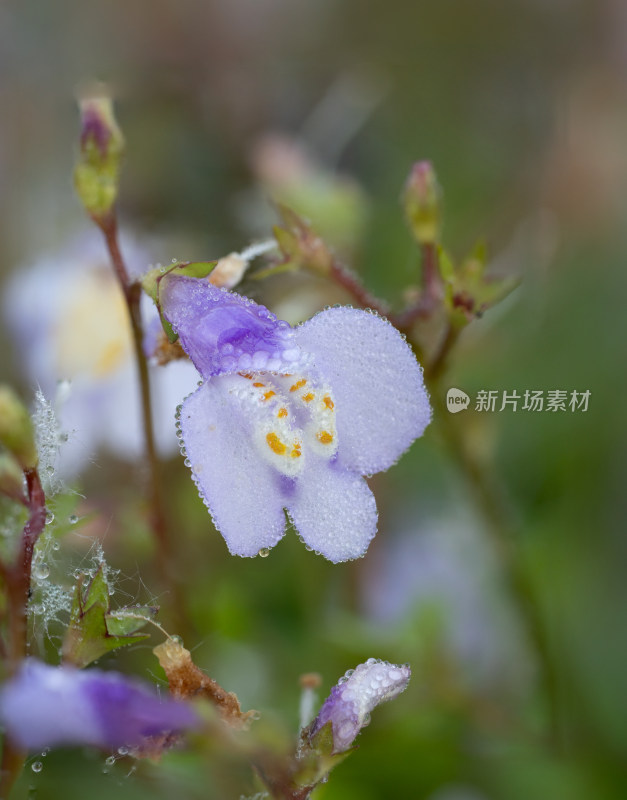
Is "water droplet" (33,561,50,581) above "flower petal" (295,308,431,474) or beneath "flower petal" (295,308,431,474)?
beneath

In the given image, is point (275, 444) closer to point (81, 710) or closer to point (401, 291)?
point (81, 710)

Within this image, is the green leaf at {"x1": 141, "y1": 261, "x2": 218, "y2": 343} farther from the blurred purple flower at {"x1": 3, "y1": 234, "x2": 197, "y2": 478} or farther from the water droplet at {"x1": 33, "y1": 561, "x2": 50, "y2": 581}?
the blurred purple flower at {"x1": 3, "y1": 234, "x2": 197, "y2": 478}

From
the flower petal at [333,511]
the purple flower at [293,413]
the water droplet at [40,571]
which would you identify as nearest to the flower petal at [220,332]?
the purple flower at [293,413]

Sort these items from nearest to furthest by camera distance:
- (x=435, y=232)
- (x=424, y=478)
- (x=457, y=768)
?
(x=435, y=232) < (x=457, y=768) < (x=424, y=478)

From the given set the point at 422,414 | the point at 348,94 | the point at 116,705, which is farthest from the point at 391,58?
the point at 116,705

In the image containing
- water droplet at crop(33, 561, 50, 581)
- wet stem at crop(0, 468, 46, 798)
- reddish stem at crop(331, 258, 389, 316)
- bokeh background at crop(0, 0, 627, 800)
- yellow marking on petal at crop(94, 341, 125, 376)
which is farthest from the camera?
yellow marking on petal at crop(94, 341, 125, 376)

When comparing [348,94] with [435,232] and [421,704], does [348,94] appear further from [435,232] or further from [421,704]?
[421,704]

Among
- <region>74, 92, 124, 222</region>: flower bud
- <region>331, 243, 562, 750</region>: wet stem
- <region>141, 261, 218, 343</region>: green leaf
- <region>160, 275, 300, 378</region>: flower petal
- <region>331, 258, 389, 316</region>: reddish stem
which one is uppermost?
<region>74, 92, 124, 222</region>: flower bud

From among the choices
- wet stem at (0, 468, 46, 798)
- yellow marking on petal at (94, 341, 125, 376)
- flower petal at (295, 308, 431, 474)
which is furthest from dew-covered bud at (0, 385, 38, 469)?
yellow marking on petal at (94, 341, 125, 376)
